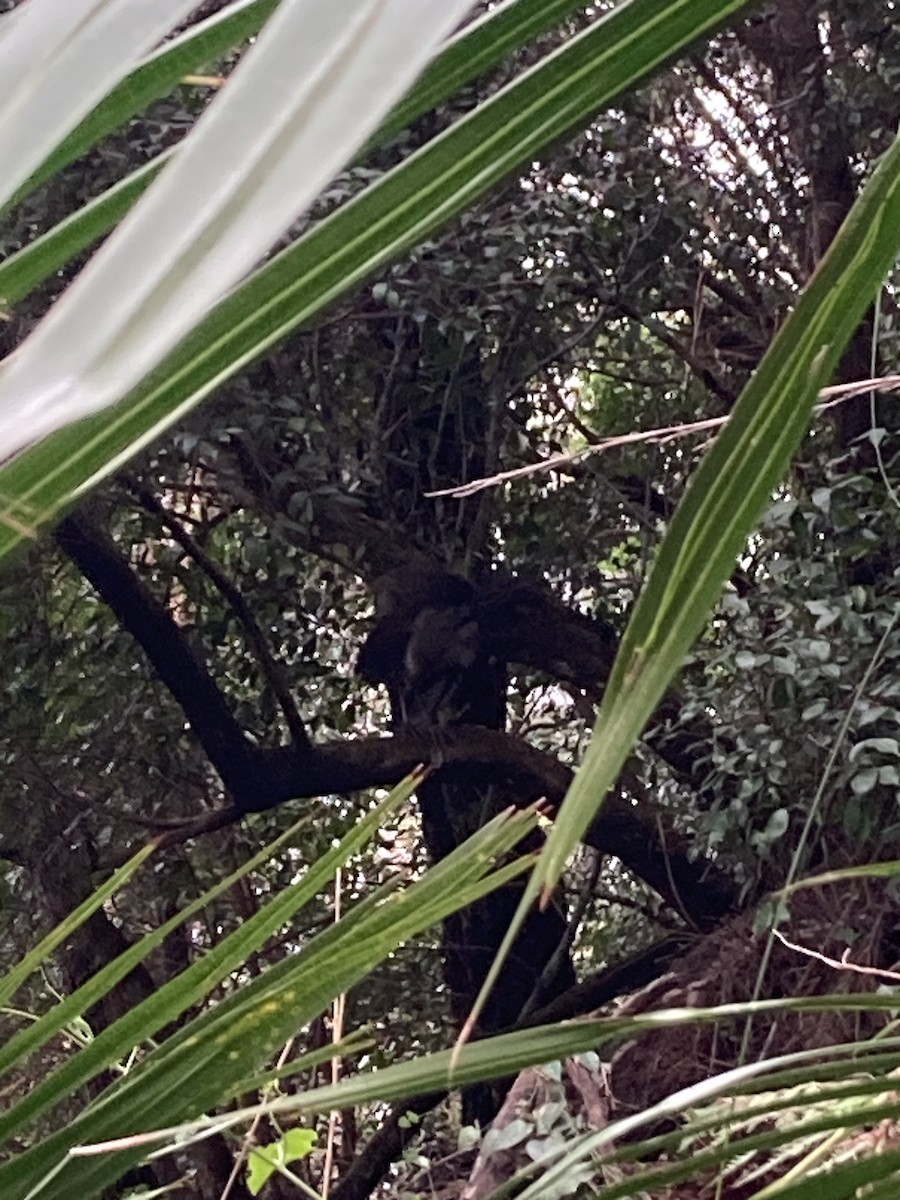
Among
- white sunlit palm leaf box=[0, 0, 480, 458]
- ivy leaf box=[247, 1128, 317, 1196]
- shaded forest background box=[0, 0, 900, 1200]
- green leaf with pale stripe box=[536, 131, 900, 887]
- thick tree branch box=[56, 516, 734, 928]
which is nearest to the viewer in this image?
white sunlit palm leaf box=[0, 0, 480, 458]

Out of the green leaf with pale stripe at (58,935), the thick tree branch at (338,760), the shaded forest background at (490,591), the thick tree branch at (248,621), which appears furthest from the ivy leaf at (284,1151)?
the thick tree branch at (248,621)

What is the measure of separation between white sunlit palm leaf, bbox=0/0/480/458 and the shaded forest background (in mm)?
1540

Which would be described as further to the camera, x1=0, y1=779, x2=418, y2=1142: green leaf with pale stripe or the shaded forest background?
the shaded forest background

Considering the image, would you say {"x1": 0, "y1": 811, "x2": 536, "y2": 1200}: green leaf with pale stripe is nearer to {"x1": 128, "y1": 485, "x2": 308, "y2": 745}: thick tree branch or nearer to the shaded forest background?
the shaded forest background

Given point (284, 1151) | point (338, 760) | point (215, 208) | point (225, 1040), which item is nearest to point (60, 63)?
point (215, 208)

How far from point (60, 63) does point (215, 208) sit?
0.03 m

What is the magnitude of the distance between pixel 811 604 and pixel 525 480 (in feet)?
2.41

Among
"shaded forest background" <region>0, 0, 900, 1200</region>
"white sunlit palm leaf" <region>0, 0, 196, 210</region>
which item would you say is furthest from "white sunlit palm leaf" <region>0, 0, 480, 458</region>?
"shaded forest background" <region>0, 0, 900, 1200</region>

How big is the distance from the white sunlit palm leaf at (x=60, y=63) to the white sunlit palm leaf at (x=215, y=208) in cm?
1

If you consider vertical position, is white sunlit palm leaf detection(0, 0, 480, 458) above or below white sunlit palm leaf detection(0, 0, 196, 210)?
below

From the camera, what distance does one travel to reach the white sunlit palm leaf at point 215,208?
99mm

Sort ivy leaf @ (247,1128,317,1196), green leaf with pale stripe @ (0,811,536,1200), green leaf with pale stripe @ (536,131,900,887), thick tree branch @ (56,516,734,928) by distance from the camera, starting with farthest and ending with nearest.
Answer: thick tree branch @ (56,516,734,928)
ivy leaf @ (247,1128,317,1196)
green leaf with pale stripe @ (0,811,536,1200)
green leaf with pale stripe @ (536,131,900,887)

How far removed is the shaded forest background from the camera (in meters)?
1.74

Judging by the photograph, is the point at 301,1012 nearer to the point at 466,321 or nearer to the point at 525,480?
the point at 466,321
